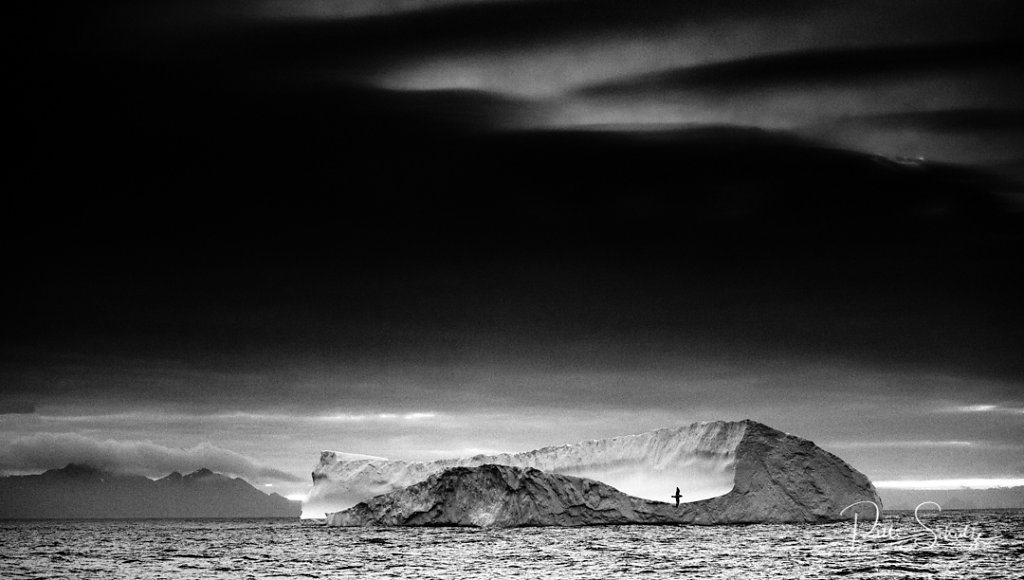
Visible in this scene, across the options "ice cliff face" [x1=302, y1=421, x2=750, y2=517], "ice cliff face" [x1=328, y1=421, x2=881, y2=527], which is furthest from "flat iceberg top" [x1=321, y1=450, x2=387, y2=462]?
"ice cliff face" [x1=328, y1=421, x2=881, y2=527]

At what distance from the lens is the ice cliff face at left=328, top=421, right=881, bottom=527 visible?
49.0 m

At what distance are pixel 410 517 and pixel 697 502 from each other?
46.2ft

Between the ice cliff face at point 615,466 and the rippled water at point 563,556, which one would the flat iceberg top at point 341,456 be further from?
the rippled water at point 563,556

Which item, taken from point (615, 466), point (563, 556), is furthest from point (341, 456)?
point (563, 556)

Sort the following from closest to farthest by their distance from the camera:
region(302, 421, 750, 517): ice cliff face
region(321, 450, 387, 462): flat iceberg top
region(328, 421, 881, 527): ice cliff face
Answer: region(328, 421, 881, 527): ice cliff face → region(302, 421, 750, 517): ice cliff face → region(321, 450, 387, 462): flat iceberg top

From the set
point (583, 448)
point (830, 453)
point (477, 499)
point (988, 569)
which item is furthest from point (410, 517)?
point (988, 569)

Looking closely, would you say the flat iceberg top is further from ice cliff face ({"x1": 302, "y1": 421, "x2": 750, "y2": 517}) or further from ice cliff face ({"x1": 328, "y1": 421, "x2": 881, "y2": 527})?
ice cliff face ({"x1": 328, "y1": 421, "x2": 881, "y2": 527})

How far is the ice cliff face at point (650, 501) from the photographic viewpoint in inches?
1928

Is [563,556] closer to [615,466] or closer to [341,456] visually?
[615,466]

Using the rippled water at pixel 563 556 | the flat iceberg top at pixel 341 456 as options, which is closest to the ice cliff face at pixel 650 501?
the rippled water at pixel 563 556

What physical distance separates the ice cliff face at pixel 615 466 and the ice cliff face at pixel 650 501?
118 cm

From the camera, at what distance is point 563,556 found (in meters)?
32.5

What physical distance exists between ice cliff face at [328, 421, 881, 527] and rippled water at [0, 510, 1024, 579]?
7.41ft

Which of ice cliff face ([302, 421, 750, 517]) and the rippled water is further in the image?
ice cliff face ([302, 421, 750, 517])
